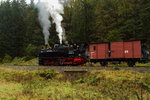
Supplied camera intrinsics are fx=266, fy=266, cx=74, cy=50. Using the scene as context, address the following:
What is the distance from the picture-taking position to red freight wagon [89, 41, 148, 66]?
81.1 feet

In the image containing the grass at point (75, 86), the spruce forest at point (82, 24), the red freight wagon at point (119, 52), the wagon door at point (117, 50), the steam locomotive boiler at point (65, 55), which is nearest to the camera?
the grass at point (75, 86)

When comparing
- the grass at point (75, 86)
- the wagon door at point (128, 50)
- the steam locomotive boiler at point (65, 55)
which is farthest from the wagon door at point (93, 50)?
the grass at point (75, 86)

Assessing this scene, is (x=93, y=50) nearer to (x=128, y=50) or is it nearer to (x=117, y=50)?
(x=117, y=50)

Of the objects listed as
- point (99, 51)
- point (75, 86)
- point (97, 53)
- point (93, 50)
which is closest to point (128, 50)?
point (99, 51)

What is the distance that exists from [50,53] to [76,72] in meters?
9.36

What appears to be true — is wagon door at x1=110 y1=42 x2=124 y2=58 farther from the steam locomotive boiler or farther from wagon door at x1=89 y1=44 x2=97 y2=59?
the steam locomotive boiler

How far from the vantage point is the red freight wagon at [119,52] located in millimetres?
24734

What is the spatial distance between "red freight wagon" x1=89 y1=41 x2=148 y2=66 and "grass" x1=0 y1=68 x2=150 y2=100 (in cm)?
776

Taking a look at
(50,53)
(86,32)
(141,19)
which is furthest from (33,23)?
(50,53)

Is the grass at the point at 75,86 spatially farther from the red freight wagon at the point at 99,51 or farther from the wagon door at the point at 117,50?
the red freight wagon at the point at 99,51

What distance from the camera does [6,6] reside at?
61.2m

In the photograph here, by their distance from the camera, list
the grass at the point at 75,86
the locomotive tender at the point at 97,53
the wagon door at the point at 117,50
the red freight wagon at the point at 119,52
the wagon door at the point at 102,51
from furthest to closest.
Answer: the wagon door at the point at 102,51
the wagon door at the point at 117,50
the locomotive tender at the point at 97,53
the red freight wagon at the point at 119,52
the grass at the point at 75,86

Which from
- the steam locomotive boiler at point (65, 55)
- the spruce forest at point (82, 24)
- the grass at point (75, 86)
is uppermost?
the spruce forest at point (82, 24)

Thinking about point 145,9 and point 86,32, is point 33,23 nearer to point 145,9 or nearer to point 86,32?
point 86,32
